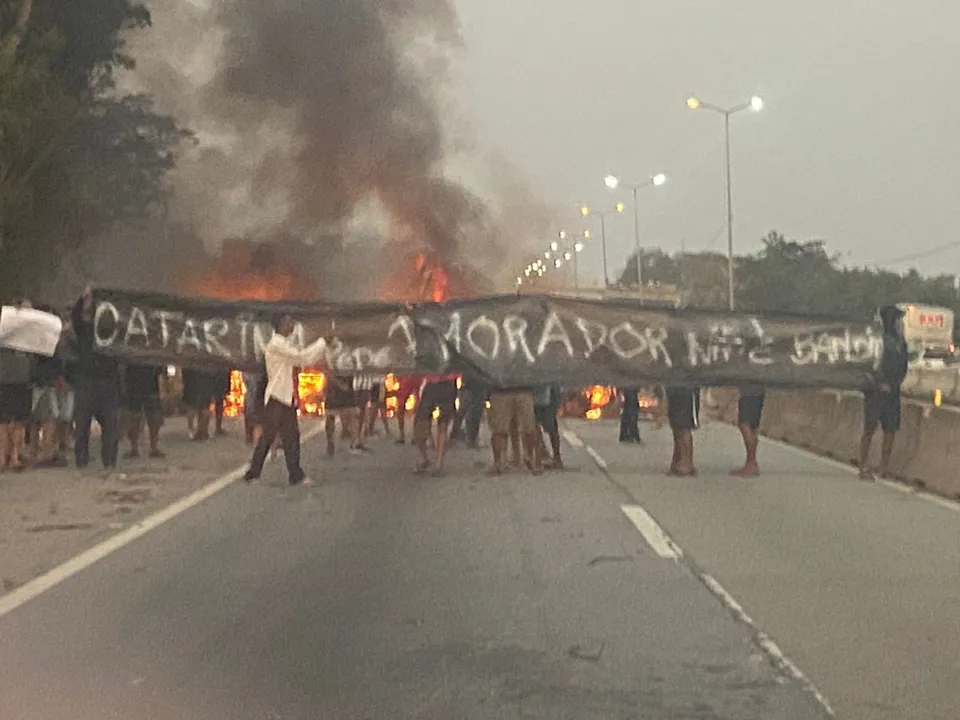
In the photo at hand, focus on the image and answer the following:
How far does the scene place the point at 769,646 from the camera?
6855 millimetres

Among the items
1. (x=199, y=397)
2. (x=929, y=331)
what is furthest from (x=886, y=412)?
(x=929, y=331)

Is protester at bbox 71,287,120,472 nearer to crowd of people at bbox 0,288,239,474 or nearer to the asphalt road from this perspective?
crowd of people at bbox 0,288,239,474

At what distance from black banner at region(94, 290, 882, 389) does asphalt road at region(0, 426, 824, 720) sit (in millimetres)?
4136

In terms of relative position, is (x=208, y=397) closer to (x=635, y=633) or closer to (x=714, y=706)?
(x=635, y=633)

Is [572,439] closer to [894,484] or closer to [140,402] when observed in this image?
[140,402]

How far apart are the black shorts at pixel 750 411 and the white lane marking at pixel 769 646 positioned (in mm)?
6616

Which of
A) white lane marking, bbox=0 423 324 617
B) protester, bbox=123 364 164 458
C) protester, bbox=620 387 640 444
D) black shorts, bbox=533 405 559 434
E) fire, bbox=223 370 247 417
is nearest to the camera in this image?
white lane marking, bbox=0 423 324 617

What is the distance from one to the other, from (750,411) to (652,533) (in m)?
4.83

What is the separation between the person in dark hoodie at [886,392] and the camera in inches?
572

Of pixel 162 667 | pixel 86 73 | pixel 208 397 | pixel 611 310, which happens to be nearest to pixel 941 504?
pixel 611 310

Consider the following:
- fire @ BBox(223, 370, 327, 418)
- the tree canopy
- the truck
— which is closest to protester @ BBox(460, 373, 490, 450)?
fire @ BBox(223, 370, 327, 418)

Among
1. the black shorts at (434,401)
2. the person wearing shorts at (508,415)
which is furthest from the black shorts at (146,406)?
the person wearing shorts at (508,415)

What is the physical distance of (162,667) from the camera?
6.46 metres

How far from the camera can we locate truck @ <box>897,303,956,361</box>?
5156 cm
